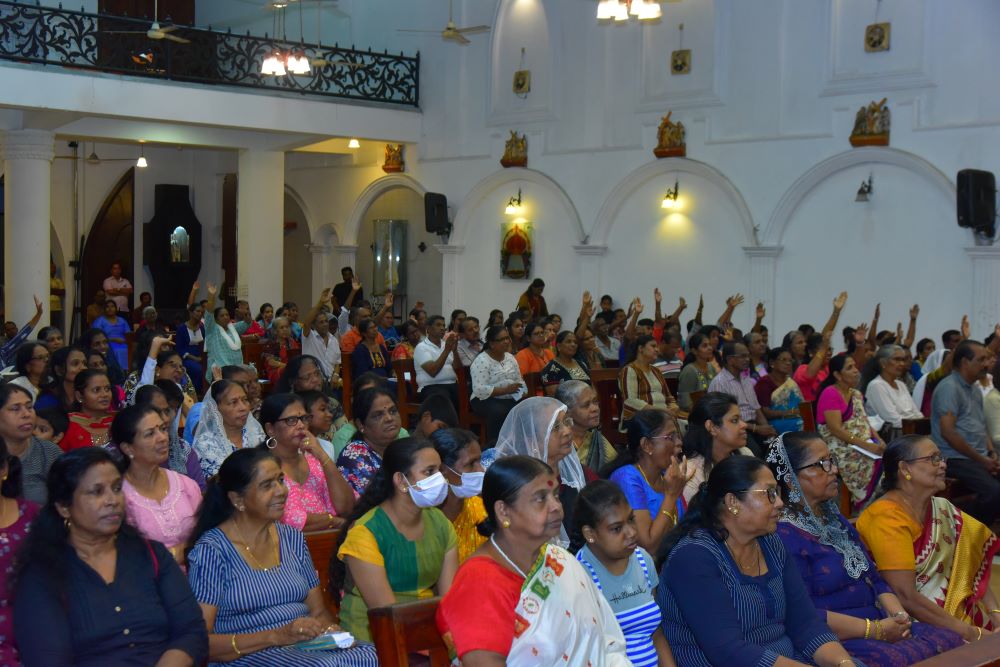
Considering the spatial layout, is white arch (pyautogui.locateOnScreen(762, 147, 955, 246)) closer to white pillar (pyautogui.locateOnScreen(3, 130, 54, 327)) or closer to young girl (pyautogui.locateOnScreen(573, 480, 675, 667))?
white pillar (pyautogui.locateOnScreen(3, 130, 54, 327))

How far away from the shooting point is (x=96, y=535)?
10.5 feet

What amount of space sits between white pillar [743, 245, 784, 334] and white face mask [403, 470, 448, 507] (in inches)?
370

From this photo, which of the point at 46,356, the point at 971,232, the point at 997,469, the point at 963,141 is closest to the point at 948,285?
the point at 971,232

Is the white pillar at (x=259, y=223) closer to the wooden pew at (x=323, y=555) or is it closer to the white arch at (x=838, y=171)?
the white arch at (x=838, y=171)

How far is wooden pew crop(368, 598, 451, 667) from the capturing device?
2.81 metres

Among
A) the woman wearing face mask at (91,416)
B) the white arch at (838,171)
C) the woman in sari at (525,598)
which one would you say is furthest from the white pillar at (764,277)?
the woman in sari at (525,598)

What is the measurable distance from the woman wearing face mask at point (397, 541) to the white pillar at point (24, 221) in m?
10.4

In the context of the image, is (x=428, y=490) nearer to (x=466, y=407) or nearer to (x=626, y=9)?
(x=466, y=407)

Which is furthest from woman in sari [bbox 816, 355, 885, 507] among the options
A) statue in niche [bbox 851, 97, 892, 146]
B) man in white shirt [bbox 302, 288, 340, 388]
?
statue in niche [bbox 851, 97, 892, 146]

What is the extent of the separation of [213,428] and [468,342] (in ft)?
16.8

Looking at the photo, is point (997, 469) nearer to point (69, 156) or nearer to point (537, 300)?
point (537, 300)

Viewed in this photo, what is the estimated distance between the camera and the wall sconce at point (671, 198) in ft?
43.9

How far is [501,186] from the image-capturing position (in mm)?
15352

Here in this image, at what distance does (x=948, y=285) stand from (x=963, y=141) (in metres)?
1.39
